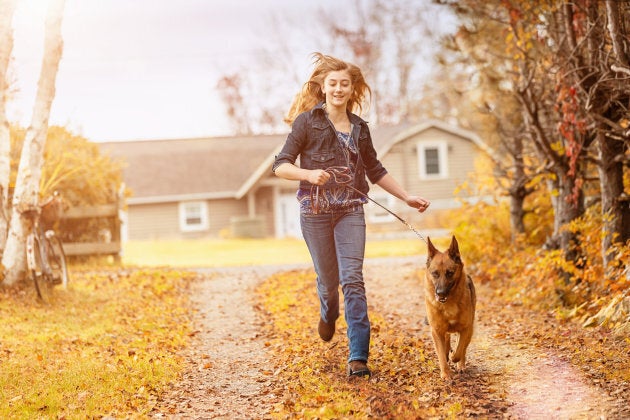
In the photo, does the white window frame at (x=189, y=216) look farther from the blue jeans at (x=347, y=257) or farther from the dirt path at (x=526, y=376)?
the blue jeans at (x=347, y=257)

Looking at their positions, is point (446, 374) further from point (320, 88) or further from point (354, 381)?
point (320, 88)

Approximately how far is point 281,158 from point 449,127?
27.6m

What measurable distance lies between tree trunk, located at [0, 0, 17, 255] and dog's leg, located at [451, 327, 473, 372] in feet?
24.9

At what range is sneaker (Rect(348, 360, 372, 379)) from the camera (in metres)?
6.30

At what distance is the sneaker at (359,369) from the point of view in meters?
6.30

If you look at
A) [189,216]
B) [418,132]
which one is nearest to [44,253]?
[418,132]

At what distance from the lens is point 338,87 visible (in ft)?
21.0

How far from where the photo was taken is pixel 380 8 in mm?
37688

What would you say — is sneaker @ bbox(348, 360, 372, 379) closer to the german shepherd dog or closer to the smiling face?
the german shepherd dog

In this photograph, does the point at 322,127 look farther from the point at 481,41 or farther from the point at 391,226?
the point at 391,226

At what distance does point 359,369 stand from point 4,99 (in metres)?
7.56

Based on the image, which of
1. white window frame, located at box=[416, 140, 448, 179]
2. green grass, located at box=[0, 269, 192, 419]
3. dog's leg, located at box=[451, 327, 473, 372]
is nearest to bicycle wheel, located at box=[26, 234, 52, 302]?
green grass, located at box=[0, 269, 192, 419]


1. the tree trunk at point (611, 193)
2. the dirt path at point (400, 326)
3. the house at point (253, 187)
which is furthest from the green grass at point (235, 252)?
the tree trunk at point (611, 193)

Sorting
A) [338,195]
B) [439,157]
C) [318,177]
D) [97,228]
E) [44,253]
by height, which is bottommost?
[44,253]
